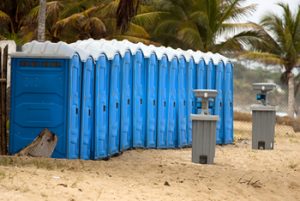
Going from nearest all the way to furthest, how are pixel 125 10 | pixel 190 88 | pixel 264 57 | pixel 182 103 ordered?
1. pixel 125 10
2. pixel 182 103
3. pixel 190 88
4. pixel 264 57

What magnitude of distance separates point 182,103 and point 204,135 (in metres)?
3.29

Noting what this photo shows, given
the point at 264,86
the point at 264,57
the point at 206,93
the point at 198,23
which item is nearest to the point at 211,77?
the point at 264,86

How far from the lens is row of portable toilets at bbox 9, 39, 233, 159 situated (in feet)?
34.5

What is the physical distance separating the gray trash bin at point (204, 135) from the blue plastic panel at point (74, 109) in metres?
2.39

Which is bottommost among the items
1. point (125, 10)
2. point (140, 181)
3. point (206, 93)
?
point (140, 181)

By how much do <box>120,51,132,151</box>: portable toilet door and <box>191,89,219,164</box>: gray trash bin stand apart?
4.84 ft

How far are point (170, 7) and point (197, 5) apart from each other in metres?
1.88

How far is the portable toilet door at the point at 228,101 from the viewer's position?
16734 mm

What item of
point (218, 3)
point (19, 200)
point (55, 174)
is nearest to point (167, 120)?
point (55, 174)

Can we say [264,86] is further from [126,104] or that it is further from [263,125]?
[126,104]

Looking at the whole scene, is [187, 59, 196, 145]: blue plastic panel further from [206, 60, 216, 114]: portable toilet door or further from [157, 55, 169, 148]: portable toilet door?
[157, 55, 169, 148]: portable toilet door

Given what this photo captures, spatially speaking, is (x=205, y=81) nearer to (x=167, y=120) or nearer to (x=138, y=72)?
(x=167, y=120)

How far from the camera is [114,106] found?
12.4 meters

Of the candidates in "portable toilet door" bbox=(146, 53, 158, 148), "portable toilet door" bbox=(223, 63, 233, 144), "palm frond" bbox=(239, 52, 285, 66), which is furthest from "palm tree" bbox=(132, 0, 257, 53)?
"portable toilet door" bbox=(146, 53, 158, 148)
